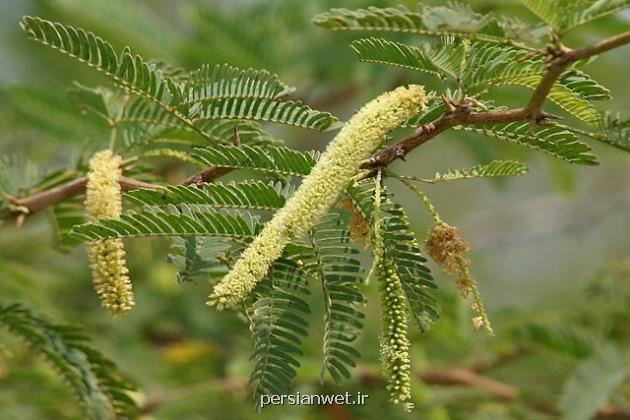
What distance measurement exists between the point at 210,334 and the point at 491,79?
2186 millimetres

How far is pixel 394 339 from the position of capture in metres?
1.20

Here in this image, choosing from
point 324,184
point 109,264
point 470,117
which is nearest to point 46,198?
point 109,264

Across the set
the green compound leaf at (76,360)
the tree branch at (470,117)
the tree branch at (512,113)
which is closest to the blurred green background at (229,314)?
the green compound leaf at (76,360)

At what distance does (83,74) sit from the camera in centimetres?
397

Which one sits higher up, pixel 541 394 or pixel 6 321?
pixel 541 394

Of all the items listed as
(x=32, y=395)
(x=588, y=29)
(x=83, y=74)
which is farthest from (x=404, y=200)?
(x=32, y=395)

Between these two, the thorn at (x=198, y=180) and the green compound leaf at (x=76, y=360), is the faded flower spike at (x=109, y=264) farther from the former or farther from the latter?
the green compound leaf at (x=76, y=360)

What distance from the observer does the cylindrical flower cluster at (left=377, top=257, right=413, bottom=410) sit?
1.19 meters

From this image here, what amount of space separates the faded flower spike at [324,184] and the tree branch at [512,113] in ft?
0.30

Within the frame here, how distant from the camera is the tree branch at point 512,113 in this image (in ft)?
3.62

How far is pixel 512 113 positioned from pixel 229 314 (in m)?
2.06

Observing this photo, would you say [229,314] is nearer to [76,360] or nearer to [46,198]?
[76,360]

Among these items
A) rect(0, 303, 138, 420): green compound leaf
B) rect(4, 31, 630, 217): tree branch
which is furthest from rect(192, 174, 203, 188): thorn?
rect(0, 303, 138, 420): green compound leaf

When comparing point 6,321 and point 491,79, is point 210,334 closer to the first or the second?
point 6,321
